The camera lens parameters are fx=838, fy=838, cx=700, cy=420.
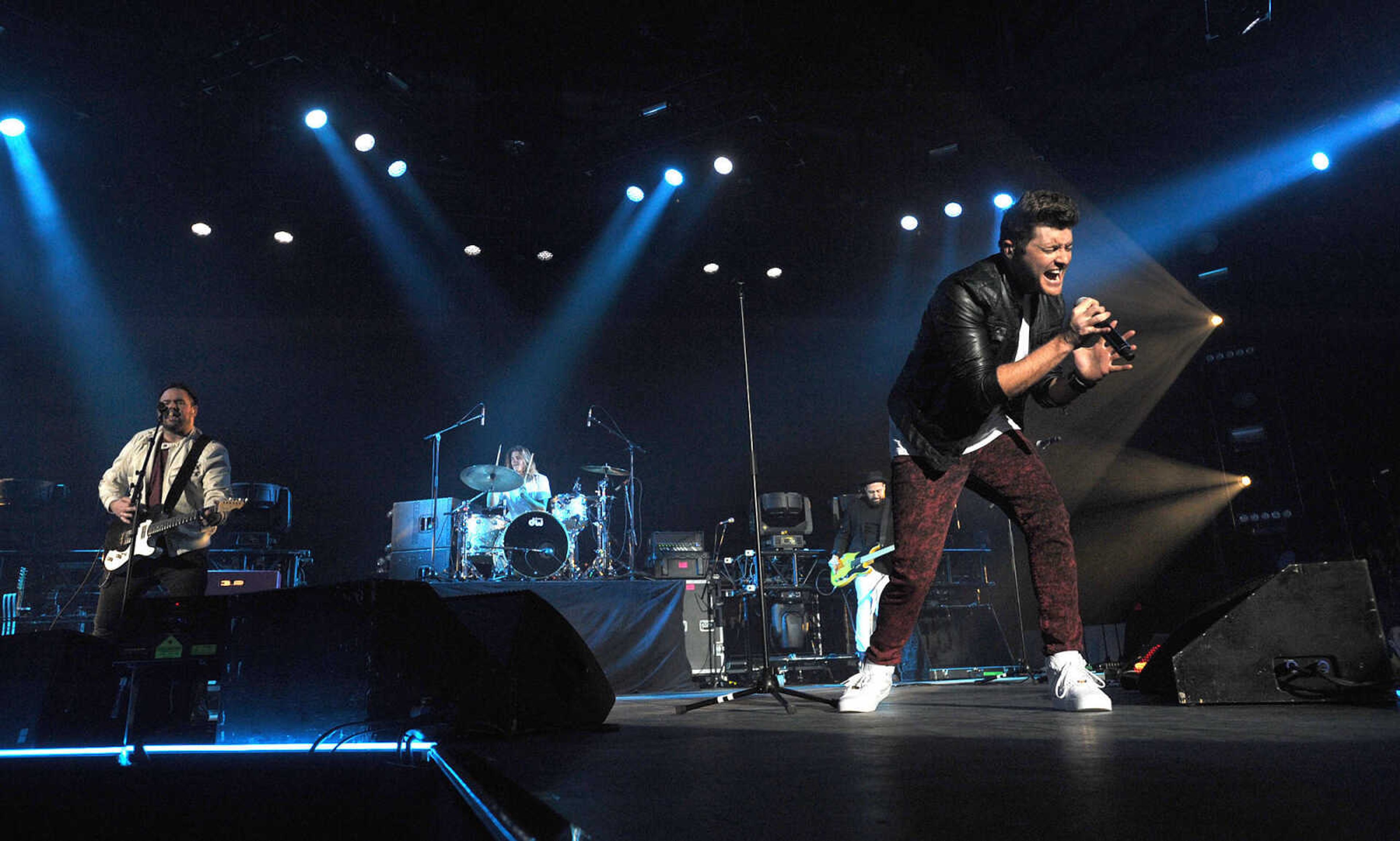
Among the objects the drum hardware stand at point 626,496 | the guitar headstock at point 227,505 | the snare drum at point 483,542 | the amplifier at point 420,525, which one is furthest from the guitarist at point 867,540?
the guitar headstock at point 227,505

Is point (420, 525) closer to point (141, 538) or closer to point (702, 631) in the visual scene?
point (702, 631)

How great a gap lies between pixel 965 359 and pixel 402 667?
2.16 metres

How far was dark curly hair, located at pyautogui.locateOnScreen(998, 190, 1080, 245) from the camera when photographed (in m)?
2.82

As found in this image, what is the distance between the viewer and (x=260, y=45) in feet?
21.8

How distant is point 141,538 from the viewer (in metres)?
4.82

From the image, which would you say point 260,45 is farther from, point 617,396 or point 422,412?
point 617,396

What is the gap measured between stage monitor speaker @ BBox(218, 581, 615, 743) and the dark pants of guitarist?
6.63 feet

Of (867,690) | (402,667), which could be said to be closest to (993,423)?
(867,690)

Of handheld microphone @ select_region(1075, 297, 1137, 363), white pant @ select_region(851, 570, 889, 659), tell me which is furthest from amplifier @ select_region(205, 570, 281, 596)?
handheld microphone @ select_region(1075, 297, 1137, 363)

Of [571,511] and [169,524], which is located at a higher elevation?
[571,511]

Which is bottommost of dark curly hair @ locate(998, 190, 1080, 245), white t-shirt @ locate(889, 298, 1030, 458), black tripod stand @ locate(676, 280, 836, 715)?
black tripod stand @ locate(676, 280, 836, 715)

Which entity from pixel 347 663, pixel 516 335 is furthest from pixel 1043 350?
pixel 516 335

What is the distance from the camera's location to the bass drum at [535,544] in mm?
8711

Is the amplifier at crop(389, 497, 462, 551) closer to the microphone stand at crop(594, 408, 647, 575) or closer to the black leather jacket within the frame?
the microphone stand at crop(594, 408, 647, 575)
